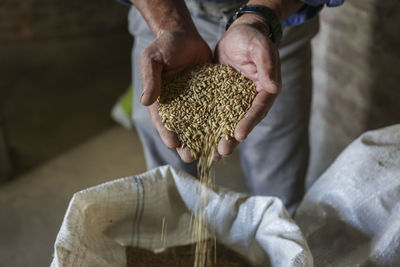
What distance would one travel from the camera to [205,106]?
1051 mm

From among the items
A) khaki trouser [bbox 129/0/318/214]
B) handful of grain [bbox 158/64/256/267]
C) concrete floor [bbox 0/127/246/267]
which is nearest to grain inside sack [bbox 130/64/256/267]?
handful of grain [bbox 158/64/256/267]

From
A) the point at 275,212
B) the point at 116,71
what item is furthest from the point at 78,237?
the point at 116,71

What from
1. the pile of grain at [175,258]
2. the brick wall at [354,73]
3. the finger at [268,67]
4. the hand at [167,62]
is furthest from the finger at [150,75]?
the brick wall at [354,73]

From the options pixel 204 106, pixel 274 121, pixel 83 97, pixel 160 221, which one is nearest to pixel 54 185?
pixel 83 97

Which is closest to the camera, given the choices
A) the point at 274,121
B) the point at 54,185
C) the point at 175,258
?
the point at 175,258

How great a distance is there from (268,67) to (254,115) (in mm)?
110

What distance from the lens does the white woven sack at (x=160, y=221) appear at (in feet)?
3.20

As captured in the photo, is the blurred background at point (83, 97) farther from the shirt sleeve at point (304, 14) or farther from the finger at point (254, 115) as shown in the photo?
the finger at point (254, 115)

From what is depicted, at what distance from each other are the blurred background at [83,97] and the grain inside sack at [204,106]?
829mm

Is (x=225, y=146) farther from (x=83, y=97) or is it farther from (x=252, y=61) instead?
(x=83, y=97)

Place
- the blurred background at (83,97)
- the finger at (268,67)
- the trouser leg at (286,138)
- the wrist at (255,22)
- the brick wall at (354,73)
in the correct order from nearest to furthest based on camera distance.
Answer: the finger at (268,67) → the wrist at (255,22) → the trouser leg at (286,138) → the brick wall at (354,73) → the blurred background at (83,97)

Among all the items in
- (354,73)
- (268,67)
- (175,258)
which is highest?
(268,67)

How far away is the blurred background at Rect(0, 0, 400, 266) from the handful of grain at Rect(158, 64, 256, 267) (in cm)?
83

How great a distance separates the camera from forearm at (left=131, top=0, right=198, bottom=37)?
3.72 feet
